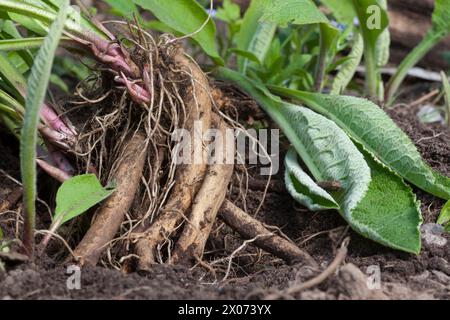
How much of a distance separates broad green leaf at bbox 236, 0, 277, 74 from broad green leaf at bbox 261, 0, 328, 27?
0.40 metres

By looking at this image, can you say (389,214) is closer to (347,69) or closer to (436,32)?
(347,69)

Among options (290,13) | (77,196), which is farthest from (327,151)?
(77,196)

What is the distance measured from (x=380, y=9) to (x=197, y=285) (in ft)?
3.35

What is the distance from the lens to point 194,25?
181 cm

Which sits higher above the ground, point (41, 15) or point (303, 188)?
point (41, 15)

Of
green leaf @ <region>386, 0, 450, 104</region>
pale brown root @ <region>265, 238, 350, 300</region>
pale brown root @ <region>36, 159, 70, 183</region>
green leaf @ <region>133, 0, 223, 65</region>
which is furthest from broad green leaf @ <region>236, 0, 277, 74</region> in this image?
pale brown root @ <region>265, 238, 350, 300</region>

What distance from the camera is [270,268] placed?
1505 millimetres

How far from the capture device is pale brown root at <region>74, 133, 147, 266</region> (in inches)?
55.3

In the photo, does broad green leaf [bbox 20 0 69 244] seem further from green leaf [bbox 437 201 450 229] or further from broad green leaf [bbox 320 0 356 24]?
broad green leaf [bbox 320 0 356 24]

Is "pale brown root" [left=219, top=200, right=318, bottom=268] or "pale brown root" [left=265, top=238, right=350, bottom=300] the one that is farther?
"pale brown root" [left=219, top=200, right=318, bottom=268]

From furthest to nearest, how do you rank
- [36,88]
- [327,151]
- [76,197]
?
[327,151] → [76,197] → [36,88]

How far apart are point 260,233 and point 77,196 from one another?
0.41 metres

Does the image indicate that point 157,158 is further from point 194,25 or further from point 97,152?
point 194,25
